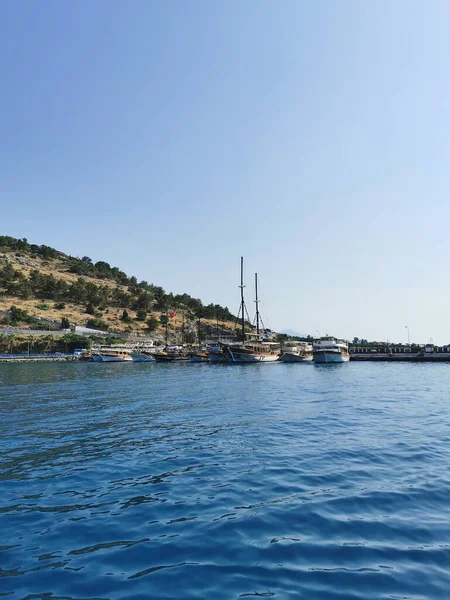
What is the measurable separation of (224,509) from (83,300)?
133 m

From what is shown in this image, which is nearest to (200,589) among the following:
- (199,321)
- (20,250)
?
(199,321)

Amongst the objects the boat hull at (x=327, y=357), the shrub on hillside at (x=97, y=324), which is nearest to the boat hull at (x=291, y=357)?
the boat hull at (x=327, y=357)

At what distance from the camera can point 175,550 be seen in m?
6.82

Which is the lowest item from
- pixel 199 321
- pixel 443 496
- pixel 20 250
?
pixel 443 496

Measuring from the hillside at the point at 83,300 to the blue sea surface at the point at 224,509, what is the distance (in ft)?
306

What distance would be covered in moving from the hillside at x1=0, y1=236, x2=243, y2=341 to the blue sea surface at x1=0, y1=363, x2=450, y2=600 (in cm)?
9326

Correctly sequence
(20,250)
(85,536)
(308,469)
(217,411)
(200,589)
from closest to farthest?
(200,589) → (85,536) → (308,469) → (217,411) → (20,250)

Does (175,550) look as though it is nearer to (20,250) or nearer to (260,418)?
(260,418)

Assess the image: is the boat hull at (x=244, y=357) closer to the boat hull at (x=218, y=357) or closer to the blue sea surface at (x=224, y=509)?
the boat hull at (x=218, y=357)

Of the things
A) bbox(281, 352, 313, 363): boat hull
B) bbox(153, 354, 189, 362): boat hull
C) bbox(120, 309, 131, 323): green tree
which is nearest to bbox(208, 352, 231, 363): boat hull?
bbox(153, 354, 189, 362): boat hull

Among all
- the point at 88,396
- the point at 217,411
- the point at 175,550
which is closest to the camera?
the point at 175,550

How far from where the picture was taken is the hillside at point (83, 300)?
119 meters

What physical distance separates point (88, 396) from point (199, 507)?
70.5 ft

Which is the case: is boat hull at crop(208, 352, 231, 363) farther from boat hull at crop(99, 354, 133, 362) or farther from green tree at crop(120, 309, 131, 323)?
green tree at crop(120, 309, 131, 323)
